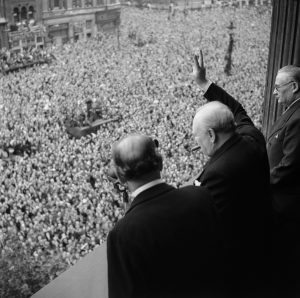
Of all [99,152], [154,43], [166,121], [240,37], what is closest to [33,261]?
[99,152]

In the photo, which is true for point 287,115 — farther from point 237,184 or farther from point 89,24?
point 89,24

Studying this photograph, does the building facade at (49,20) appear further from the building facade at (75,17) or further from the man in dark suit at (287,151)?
the man in dark suit at (287,151)

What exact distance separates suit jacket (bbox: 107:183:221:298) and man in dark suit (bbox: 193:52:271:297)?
13 cm

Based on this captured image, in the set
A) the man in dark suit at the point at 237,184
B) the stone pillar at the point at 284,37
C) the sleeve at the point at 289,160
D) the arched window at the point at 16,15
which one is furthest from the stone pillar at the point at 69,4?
the man in dark suit at the point at 237,184

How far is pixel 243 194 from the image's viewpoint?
1236 millimetres

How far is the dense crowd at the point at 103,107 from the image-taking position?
4.51 metres

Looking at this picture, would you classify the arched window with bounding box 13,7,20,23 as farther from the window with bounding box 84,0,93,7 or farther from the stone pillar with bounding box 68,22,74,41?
the window with bounding box 84,0,93,7

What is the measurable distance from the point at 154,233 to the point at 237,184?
0.35 metres

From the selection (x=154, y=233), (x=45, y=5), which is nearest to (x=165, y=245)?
(x=154, y=233)

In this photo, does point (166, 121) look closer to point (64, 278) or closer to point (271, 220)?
point (64, 278)

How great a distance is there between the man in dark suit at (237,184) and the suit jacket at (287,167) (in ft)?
1.19

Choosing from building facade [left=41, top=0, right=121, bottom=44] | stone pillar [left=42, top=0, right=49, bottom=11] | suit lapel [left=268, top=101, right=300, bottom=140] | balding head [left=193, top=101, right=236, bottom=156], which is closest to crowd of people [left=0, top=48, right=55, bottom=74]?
building facade [left=41, top=0, right=121, bottom=44]

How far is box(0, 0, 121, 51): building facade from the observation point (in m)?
4.92

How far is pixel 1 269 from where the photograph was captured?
11.7 feet
